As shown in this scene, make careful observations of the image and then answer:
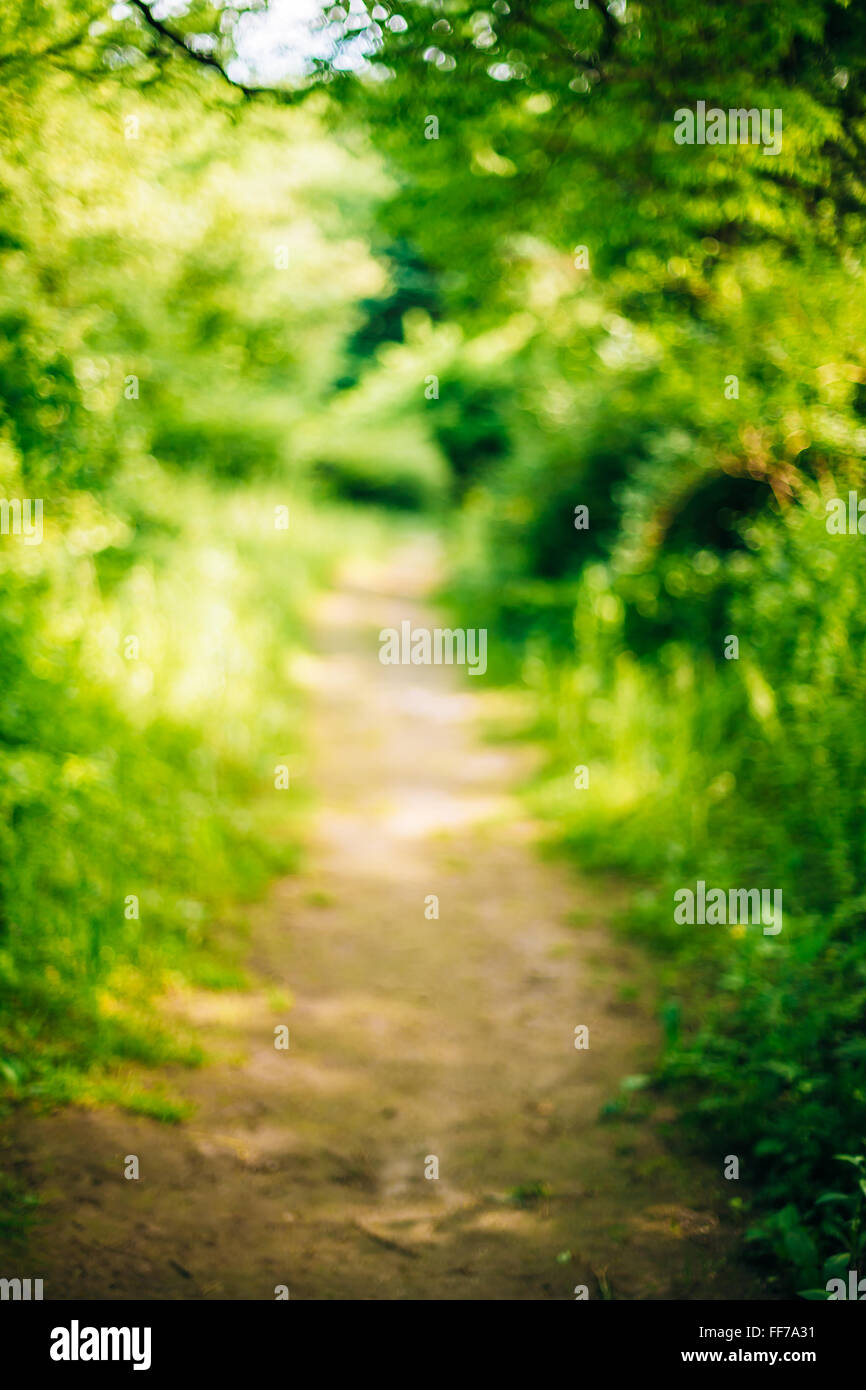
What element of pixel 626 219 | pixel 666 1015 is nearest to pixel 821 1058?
pixel 666 1015

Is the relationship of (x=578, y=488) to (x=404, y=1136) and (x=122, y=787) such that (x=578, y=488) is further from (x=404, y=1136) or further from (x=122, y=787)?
(x=404, y=1136)

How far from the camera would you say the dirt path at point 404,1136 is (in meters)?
2.76

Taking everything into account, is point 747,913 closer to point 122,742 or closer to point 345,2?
point 122,742

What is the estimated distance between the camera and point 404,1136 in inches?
134

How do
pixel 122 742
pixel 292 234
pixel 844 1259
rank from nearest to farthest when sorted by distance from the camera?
pixel 844 1259 < pixel 122 742 < pixel 292 234

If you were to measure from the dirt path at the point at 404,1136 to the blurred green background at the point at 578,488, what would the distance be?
0.25 m

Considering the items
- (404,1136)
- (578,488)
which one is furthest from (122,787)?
(578,488)

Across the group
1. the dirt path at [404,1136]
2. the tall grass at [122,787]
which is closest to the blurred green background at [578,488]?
the tall grass at [122,787]

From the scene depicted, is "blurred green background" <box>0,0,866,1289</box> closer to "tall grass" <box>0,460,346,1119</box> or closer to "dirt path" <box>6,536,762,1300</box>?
"tall grass" <box>0,460,346,1119</box>

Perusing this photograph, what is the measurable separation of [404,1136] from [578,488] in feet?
24.6

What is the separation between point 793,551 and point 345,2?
3.42m

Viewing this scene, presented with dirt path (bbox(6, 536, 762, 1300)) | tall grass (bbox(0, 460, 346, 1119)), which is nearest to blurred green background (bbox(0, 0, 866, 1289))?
tall grass (bbox(0, 460, 346, 1119))

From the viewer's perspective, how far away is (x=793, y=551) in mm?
5121

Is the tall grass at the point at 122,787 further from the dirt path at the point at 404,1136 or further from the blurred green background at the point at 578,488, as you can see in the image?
the dirt path at the point at 404,1136
